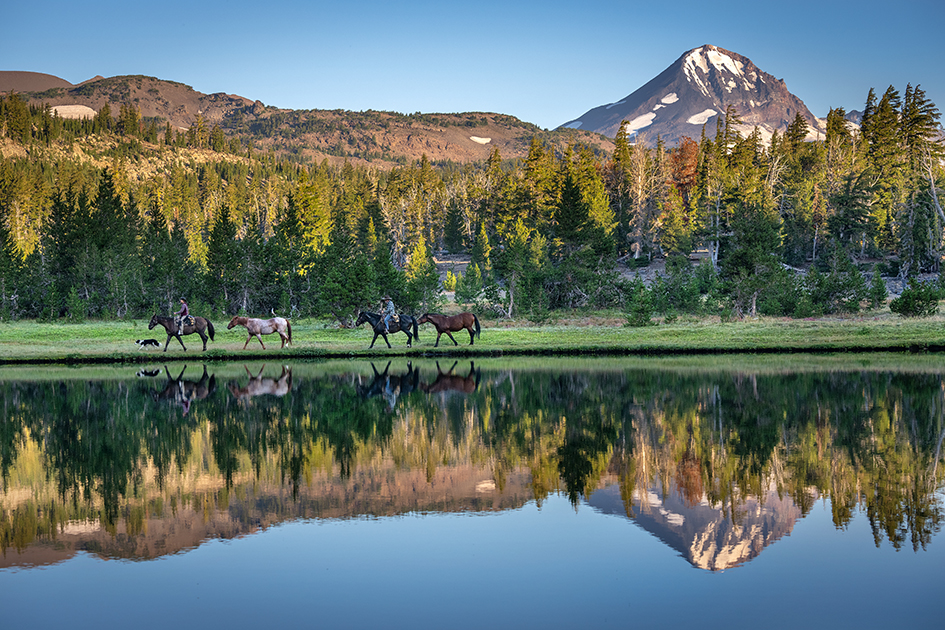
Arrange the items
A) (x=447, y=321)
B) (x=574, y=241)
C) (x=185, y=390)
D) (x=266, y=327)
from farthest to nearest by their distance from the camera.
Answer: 1. (x=574, y=241)
2. (x=266, y=327)
3. (x=447, y=321)
4. (x=185, y=390)

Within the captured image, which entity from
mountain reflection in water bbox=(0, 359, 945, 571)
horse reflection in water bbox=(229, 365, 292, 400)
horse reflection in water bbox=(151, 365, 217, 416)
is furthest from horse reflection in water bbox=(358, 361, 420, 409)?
horse reflection in water bbox=(151, 365, 217, 416)

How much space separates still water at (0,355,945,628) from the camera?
758cm

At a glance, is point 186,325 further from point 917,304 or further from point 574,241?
point 917,304

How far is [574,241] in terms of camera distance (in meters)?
58.8

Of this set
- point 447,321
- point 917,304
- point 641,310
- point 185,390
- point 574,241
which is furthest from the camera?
point 574,241

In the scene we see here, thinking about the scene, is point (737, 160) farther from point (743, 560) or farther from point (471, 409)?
point (743, 560)

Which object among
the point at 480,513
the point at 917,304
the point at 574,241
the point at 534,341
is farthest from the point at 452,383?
the point at 574,241

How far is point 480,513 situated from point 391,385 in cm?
1384

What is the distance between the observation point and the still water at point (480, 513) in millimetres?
7578

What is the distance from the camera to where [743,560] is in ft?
28.4

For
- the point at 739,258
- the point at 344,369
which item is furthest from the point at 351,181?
the point at 344,369

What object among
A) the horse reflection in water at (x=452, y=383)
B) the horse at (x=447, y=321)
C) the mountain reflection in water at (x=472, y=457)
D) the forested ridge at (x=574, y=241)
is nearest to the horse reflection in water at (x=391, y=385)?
the mountain reflection in water at (x=472, y=457)

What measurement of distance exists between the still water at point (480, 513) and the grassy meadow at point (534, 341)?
1385 centimetres

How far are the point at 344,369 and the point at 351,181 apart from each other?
140 meters
